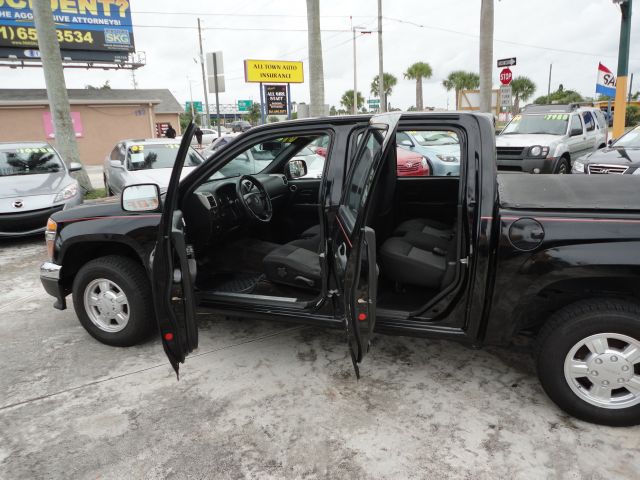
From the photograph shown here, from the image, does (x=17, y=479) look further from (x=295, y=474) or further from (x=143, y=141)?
(x=143, y=141)

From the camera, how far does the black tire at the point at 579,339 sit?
93.6 inches

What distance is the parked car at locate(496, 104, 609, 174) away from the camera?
9.50 m

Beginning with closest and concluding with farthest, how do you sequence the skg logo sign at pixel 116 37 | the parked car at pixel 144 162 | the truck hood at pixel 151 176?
the truck hood at pixel 151 176, the parked car at pixel 144 162, the skg logo sign at pixel 116 37

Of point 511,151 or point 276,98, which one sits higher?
point 276,98

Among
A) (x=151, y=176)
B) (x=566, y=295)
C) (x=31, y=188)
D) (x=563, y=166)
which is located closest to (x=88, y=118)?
(x=151, y=176)

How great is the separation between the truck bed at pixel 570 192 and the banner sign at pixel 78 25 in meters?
28.4

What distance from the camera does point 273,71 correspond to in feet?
82.0

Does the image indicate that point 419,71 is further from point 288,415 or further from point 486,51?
point 288,415

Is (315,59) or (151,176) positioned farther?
(315,59)

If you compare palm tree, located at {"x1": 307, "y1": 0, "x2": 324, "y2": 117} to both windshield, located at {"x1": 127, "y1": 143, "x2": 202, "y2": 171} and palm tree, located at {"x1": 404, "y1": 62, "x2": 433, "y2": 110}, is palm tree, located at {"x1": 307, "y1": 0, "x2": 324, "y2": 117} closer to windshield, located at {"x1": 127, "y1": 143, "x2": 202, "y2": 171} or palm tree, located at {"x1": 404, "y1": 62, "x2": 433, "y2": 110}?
windshield, located at {"x1": 127, "y1": 143, "x2": 202, "y2": 171}

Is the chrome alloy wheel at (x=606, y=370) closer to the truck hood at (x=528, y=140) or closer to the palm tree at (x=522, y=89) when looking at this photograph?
the truck hood at (x=528, y=140)

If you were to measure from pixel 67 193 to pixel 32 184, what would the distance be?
557 millimetres

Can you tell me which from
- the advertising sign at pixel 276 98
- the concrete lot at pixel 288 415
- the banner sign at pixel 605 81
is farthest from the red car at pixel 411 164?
the advertising sign at pixel 276 98

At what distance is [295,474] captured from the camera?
7.60ft
